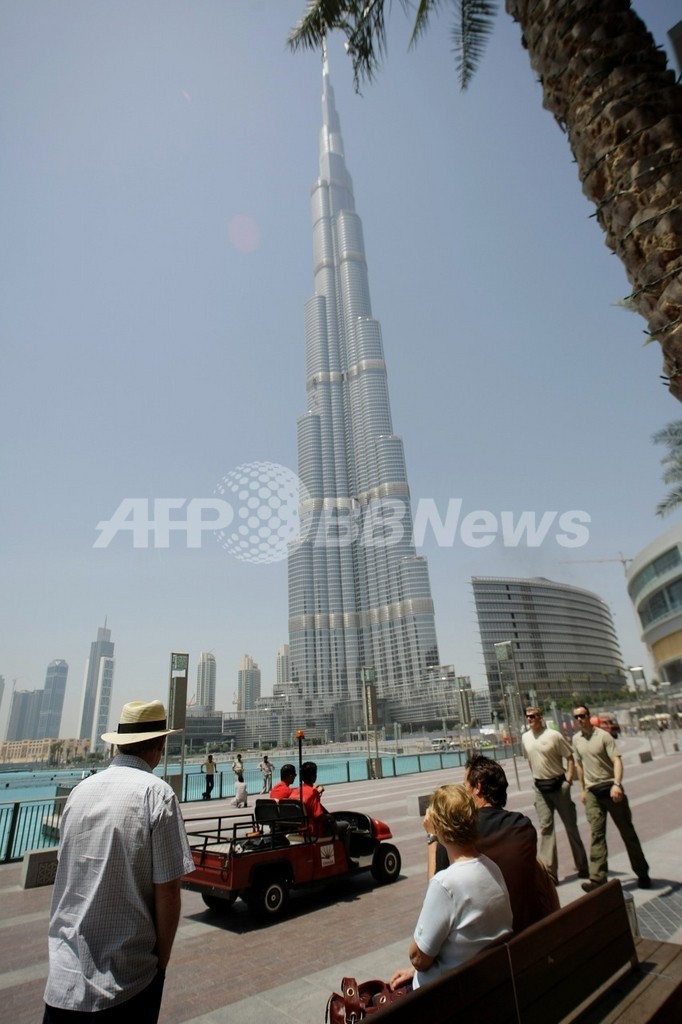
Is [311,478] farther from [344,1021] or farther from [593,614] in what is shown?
[344,1021]

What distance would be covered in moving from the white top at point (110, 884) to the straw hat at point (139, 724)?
0.53ft

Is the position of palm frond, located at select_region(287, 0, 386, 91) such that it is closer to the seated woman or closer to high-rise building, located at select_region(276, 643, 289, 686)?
the seated woman

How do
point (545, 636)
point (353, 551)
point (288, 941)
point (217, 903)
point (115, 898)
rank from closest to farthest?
1. point (115, 898)
2. point (288, 941)
3. point (217, 903)
4. point (545, 636)
5. point (353, 551)

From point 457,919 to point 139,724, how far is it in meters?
1.59

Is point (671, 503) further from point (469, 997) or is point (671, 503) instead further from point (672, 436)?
point (469, 997)

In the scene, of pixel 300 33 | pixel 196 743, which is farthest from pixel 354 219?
pixel 300 33

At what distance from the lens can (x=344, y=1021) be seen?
241cm

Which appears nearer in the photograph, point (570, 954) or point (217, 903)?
point (570, 954)

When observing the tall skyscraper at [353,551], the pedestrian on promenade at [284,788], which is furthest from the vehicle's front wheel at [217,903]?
the tall skyscraper at [353,551]

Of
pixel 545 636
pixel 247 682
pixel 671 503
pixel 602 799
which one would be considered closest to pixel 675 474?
pixel 671 503

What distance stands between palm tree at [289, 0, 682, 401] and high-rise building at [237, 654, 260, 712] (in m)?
197

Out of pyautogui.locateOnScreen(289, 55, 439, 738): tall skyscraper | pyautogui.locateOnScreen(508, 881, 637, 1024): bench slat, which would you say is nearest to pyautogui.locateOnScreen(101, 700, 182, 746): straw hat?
pyautogui.locateOnScreen(508, 881, 637, 1024): bench slat

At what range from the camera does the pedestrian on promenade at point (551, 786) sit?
5664 mm

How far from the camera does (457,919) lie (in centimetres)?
210
